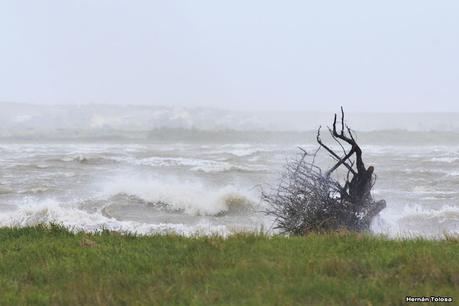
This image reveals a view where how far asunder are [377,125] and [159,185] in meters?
90.4

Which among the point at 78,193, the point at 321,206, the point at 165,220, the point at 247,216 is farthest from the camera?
the point at 78,193

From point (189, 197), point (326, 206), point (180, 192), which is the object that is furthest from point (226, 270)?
point (180, 192)

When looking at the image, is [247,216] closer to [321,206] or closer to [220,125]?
[321,206]

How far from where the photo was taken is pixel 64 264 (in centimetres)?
630

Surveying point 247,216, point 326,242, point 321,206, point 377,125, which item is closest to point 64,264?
point 326,242

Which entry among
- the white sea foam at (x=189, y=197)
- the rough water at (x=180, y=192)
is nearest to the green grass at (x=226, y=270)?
the rough water at (x=180, y=192)

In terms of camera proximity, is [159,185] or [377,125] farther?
[377,125]

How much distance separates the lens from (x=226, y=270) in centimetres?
579

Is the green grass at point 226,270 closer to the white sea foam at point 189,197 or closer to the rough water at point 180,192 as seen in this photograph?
the rough water at point 180,192

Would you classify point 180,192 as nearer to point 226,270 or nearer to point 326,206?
point 326,206

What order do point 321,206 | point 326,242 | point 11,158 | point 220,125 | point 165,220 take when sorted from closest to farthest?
1. point 326,242
2. point 321,206
3. point 165,220
4. point 11,158
5. point 220,125

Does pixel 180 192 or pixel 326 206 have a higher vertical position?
pixel 326 206

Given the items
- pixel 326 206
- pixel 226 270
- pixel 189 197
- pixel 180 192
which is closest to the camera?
pixel 226 270

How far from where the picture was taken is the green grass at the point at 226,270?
497 centimetres
